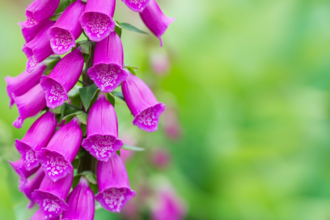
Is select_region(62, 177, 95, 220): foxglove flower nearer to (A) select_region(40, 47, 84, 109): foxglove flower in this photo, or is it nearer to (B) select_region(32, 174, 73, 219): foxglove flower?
(B) select_region(32, 174, 73, 219): foxglove flower

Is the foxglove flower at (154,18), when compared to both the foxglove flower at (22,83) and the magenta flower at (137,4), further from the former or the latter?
the foxglove flower at (22,83)

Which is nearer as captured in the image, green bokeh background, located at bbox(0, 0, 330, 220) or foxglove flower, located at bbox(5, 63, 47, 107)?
foxglove flower, located at bbox(5, 63, 47, 107)

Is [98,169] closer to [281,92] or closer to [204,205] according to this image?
[204,205]

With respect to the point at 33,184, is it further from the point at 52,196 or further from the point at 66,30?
the point at 66,30

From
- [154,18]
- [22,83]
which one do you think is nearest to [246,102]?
[154,18]

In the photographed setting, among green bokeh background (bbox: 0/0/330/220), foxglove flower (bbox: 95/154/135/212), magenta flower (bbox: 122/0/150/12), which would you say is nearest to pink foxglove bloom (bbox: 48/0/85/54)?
magenta flower (bbox: 122/0/150/12)

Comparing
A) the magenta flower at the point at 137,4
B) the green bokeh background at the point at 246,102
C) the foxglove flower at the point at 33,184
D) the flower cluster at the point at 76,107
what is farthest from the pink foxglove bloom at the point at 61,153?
the green bokeh background at the point at 246,102

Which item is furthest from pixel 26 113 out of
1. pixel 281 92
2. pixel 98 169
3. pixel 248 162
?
pixel 281 92
